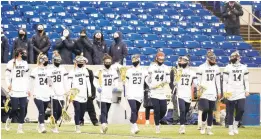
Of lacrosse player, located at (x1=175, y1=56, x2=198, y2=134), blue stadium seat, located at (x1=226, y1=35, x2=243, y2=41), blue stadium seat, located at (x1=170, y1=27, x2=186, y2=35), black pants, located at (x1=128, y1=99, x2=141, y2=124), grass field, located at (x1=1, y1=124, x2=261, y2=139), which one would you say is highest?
blue stadium seat, located at (x1=170, y1=27, x2=186, y2=35)

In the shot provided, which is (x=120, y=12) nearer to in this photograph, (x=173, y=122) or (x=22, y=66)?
(x=173, y=122)

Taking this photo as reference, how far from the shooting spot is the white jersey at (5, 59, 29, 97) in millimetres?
25859

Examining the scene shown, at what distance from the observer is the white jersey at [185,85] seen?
26.7 meters

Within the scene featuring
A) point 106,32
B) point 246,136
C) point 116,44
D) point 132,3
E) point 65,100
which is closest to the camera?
point 246,136

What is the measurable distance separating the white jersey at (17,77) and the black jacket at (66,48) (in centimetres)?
581

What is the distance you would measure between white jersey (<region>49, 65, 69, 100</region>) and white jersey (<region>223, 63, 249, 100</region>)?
432 cm

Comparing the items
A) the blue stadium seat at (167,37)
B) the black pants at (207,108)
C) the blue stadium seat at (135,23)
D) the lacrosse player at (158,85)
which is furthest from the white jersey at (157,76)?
the blue stadium seat at (135,23)

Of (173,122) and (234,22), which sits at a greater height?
(234,22)

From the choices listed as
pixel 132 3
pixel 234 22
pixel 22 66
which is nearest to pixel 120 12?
pixel 132 3

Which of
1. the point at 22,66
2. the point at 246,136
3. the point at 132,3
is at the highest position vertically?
the point at 132,3

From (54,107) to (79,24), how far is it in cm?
1105

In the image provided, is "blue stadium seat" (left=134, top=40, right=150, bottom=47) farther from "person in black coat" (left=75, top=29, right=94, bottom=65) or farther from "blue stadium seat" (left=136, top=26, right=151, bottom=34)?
"person in black coat" (left=75, top=29, right=94, bottom=65)

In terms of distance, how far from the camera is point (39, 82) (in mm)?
26344

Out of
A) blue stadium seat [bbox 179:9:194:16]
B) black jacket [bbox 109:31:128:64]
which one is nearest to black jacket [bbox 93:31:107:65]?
black jacket [bbox 109:31:128:64]
